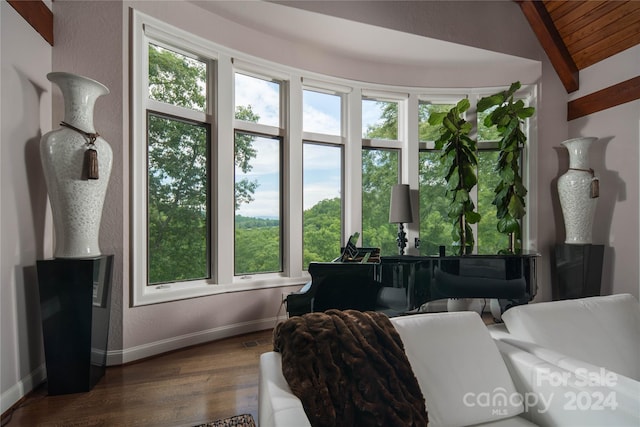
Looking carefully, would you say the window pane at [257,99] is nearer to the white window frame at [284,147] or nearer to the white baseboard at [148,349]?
the white window frame at [284,147]

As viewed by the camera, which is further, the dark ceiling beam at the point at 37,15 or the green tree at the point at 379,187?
the green tree at the point at 379,187

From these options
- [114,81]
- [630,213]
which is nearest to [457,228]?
[630,213]

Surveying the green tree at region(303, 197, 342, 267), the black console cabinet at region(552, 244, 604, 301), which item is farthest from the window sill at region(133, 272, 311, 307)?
the black console cabinet at region(552, 244, 604, 301)

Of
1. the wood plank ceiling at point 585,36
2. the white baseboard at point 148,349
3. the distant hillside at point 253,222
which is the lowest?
the white baseboard at point 148,349

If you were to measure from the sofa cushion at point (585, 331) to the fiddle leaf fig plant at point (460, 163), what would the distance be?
2.31m

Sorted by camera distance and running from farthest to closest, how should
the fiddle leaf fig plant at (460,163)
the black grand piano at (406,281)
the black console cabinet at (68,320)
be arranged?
the fiddle leaf fig plant at (460,163), the black grand piano at (406,281), the black console cabinet at (68,320)

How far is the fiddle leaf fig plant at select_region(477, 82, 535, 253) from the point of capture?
437cm

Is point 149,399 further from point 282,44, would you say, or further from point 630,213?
point 630,213

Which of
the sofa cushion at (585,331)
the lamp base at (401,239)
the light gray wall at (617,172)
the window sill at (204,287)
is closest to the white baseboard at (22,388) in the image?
the window sill at (204,287)

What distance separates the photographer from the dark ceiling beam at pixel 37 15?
7.86 ft

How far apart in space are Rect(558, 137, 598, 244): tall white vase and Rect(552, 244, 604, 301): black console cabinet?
0.39ft

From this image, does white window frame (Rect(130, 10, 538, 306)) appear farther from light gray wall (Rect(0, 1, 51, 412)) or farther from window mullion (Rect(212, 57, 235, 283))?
light gray wall (Rect(0, 1, 51, 412))

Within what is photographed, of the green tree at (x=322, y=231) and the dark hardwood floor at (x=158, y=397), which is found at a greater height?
the green tree at (x=322, y=231)

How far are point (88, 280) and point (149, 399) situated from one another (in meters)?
0.94
